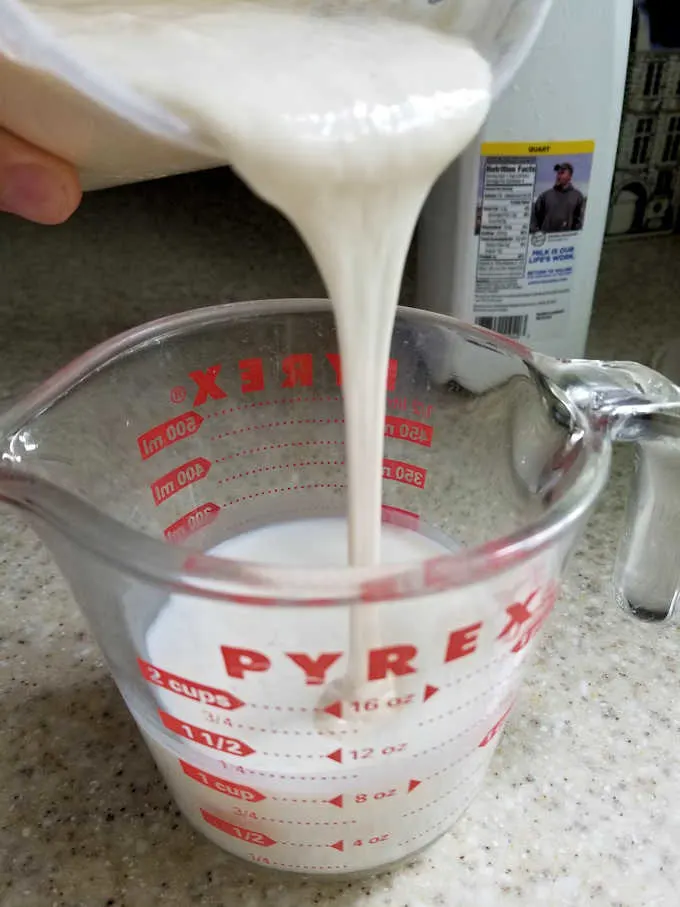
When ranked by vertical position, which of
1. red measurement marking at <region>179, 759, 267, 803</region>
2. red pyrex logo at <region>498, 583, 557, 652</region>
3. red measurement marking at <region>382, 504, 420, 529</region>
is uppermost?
red pyrex logo at <region>498, 583, 557, 652</region>

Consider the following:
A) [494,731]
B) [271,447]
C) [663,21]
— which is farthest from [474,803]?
[663,21]

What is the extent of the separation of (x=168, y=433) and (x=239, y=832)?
25cm

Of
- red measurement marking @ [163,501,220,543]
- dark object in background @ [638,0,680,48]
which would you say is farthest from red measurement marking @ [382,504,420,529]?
dark object in background @ [638,0,680,48]

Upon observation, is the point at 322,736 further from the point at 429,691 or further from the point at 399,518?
the point at 399,518

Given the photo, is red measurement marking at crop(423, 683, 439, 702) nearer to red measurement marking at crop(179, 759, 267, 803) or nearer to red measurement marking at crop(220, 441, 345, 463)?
red measurement marking at crop(179, 759, 267, 803)

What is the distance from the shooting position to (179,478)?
632 millimetres

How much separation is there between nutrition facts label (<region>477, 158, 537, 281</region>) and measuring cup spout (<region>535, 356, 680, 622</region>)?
0.34 metres

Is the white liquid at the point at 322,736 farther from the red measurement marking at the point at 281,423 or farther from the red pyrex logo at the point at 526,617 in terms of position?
the red measurement marking at the point at 281,423

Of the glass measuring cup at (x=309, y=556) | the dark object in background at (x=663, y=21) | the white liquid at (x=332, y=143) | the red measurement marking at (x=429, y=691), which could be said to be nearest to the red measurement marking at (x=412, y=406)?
the glass measuring cup at (x=309, y=556)

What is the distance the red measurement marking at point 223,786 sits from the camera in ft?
1.50

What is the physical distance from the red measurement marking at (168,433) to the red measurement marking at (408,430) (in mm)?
130

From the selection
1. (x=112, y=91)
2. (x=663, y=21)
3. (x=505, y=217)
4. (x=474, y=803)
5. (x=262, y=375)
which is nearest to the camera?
(x=112, y=91)

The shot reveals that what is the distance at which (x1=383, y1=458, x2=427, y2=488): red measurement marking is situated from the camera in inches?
25.8

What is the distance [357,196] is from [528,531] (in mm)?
183
